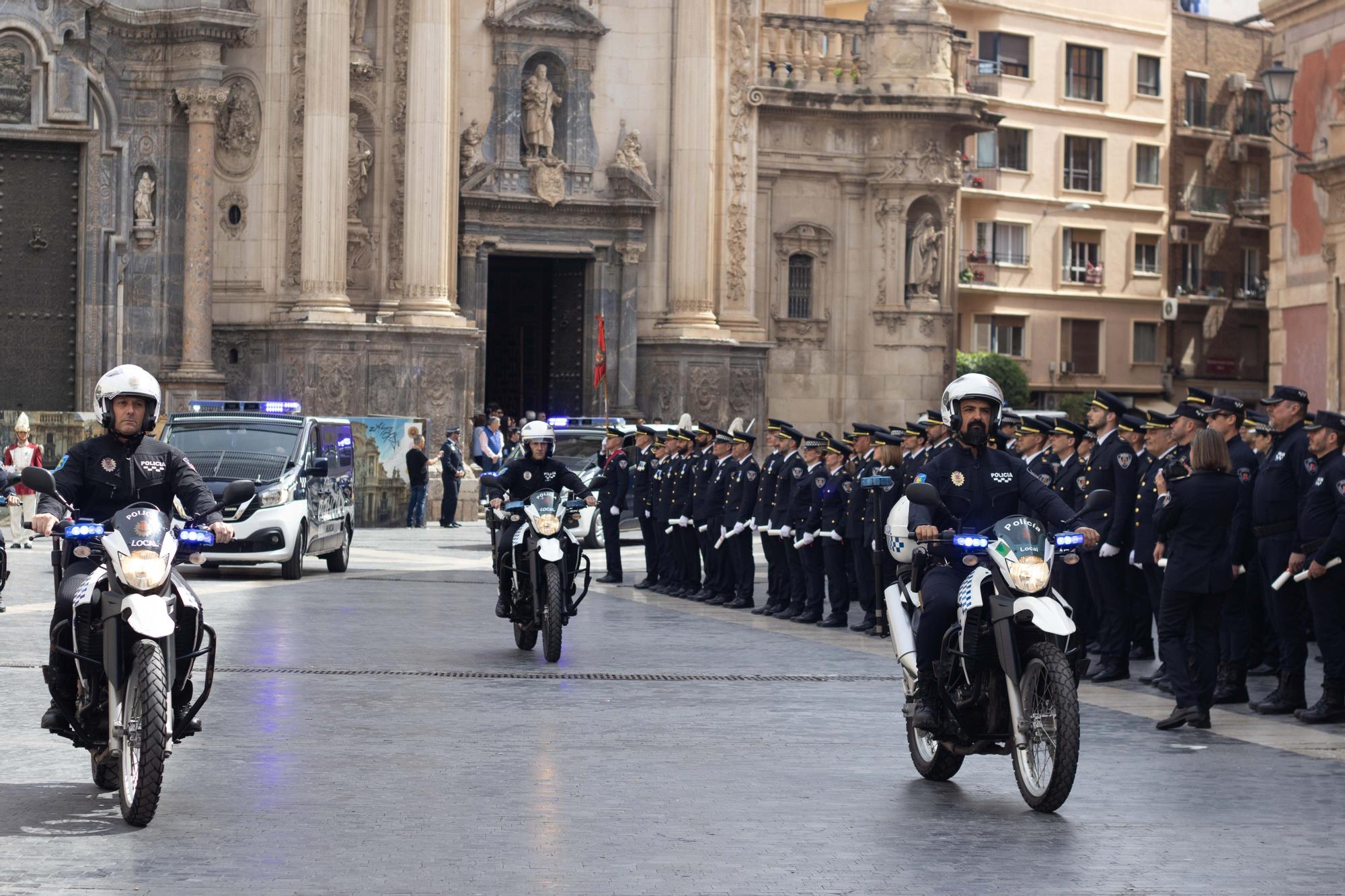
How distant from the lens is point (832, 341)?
143ft

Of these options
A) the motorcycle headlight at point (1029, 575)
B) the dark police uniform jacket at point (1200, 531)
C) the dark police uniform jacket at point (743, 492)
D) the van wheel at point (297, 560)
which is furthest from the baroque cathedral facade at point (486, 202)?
the motorcycle headlight at point (1029, 575)

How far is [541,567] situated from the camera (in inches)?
656

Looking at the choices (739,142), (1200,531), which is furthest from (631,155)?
(1200,531)

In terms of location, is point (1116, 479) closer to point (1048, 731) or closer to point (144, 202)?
point (1048, 731)

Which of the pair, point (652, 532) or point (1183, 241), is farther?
point (1183, 241)

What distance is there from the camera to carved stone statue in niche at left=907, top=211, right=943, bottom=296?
141ft

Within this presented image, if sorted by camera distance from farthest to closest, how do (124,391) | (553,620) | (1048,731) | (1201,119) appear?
(1201,119) < (553,620) < (124,391) < (1048,731)

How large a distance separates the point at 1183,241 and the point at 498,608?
5246cm

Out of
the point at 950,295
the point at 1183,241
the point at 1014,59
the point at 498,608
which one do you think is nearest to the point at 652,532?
the point at 498,608

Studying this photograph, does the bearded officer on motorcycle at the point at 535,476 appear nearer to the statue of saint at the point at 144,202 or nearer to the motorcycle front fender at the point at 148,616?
the motorcycle front fender at the point at 148,616

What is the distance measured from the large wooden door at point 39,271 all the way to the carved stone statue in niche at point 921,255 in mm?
15725

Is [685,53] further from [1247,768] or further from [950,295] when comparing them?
[1247,768]

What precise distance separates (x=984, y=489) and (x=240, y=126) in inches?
1116

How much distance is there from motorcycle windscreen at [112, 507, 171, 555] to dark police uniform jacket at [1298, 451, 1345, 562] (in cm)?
705
